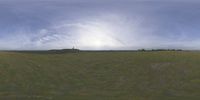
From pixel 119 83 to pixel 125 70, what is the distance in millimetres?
13793

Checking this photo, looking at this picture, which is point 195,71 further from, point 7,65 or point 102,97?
point 7,65

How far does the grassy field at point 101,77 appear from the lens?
251 feet

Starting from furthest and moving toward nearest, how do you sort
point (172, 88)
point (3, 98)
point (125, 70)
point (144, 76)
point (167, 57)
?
point (167, 57)
point (125, 70)
point (144, 76)
point (172, 88)
point (3, 98)

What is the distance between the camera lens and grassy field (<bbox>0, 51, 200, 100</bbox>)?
76625 millimetres

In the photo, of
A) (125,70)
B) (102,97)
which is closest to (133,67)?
(125,70)

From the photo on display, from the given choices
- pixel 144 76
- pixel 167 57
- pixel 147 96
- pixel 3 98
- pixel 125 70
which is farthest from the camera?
pixel 167 57

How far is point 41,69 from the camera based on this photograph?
104 meters

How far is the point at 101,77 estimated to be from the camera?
318 ft

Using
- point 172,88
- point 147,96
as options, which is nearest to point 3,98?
point 147,96

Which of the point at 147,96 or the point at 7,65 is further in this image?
the point at 7,65

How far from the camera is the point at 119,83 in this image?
300 feet

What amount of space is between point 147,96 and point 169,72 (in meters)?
27.9

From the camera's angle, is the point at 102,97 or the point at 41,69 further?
the point at 41,69

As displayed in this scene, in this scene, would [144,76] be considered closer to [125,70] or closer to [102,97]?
[125,70]
